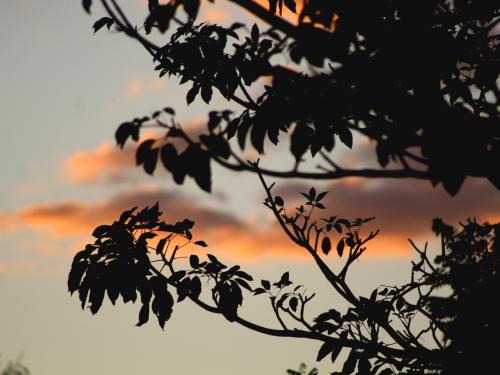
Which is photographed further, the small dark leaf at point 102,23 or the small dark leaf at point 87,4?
the small dark leaf at point 102,23

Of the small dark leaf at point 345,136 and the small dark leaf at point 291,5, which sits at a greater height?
Answer: the small dark leaf at point 291,5

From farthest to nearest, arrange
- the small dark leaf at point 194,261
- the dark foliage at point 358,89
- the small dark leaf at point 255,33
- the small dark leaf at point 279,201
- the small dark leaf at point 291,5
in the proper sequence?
the small dark leaf at point 279,201 → the small dark leaf at point 194,261 → the small dark leaf at point 255,33 → the small dark leaf at point 291,5 → the dark foliage at point 358,89

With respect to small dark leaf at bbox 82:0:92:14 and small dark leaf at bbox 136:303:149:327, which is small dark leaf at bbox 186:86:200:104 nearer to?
small dark leaf at bbox 82:0:92:14

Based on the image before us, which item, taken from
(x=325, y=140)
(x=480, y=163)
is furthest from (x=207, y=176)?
(x=325, y=140)

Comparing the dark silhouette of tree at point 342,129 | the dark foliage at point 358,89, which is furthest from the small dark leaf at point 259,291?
the dark foliage at point 358,89

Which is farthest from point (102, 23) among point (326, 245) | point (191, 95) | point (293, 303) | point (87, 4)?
point (293, 303)

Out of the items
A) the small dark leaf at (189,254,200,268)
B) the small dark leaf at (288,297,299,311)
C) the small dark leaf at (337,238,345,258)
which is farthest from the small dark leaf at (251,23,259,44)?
the small dark leaf at (288,297,299,311)

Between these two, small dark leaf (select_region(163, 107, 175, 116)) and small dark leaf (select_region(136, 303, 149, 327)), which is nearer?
small dark leaf (select_region(163, 107, 175, 116))

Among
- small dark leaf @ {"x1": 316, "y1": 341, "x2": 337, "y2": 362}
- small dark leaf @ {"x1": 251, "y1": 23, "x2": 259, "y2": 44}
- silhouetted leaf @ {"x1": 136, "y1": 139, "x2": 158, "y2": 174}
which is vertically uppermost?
small dark leaf @ {"x1": 251, "y1": 23, "x2": 259, "y2": 44}

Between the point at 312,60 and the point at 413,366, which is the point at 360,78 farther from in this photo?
the point at 413,366

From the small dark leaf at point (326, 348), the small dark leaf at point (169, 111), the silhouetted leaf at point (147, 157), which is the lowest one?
the small dark leaf at point (326, 348)

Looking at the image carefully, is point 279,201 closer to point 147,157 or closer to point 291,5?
point 291,5

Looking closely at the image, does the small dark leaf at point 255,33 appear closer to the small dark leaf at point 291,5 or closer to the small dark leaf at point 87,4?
the small dark leaf at point 291,5

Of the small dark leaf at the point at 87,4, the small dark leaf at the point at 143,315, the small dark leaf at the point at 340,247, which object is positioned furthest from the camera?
the small dark leaf at the point at 340,247
